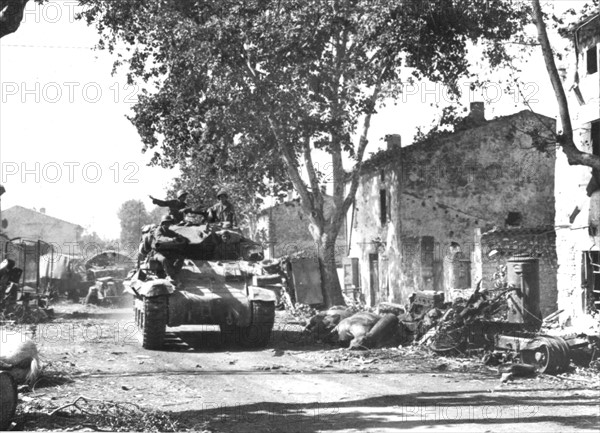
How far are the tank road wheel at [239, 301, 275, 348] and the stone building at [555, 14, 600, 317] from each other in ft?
22.9

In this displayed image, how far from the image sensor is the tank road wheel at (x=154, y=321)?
43.0 ft

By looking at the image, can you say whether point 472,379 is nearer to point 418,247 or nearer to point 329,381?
point 329,381

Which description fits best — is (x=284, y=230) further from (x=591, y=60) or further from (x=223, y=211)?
(x=591, y=60)

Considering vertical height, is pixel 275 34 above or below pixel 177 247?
above

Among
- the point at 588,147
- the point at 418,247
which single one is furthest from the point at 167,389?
the point at 418,247

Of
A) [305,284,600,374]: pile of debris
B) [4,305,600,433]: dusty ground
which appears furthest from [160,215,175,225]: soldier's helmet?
[305,284,600,374]: pile of debris

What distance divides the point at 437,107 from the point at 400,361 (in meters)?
10.7

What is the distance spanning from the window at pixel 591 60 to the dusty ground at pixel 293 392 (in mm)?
7626

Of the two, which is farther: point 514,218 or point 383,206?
point 383,206

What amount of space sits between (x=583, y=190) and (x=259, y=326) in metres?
7.88

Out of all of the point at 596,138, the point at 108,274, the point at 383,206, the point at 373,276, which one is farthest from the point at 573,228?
the point at 108,274

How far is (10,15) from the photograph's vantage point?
7.51 metres

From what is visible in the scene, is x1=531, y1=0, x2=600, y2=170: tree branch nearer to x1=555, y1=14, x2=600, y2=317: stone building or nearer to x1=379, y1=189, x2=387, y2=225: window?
x1=555, y1=14, x2=600, y2=317: stone building

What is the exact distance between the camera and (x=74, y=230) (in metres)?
83.3
